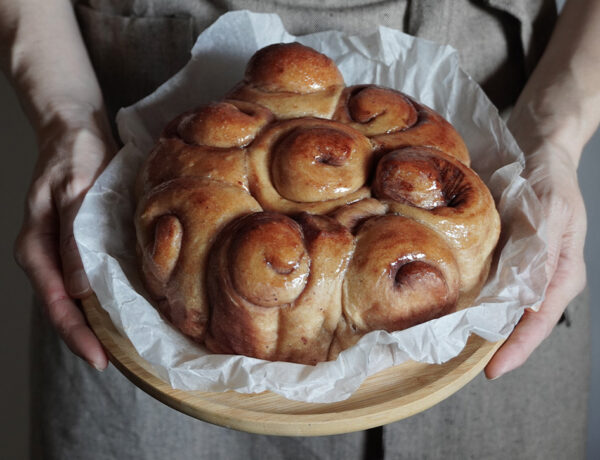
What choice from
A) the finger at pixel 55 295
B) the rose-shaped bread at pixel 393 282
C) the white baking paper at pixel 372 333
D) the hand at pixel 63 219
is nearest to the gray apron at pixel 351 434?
the white baking paper at pixel 372 333

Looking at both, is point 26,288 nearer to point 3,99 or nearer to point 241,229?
point 3,99

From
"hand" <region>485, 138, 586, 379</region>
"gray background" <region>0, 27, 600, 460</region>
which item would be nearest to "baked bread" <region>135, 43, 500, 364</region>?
"hand" <region>485, 138, 586, 379</region>

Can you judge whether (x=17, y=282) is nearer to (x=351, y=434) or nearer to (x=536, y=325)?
(x=351, y=434)

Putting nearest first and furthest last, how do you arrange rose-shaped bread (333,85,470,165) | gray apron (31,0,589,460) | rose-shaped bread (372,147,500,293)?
rose-shaped bread (372,147,500,293) → rose-shaped bread (333,85,470,165) → gray apron (31,0,589,460)

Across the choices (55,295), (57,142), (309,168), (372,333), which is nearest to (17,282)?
(57,142)

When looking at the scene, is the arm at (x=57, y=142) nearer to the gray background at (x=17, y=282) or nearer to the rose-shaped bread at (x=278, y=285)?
the rose-shaped bread at (x=278, y=285)

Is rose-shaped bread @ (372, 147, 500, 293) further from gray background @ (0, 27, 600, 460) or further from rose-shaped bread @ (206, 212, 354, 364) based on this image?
gray background @ (0, 27, 600, 460)
